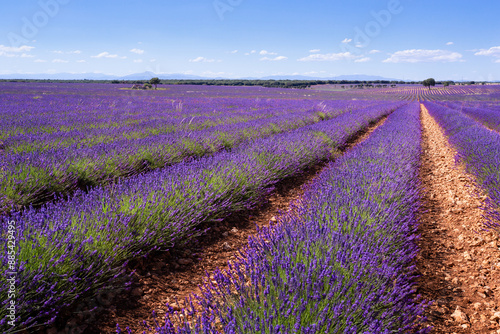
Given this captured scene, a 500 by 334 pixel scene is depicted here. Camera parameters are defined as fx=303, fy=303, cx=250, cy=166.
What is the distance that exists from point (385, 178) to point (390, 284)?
75.2 inches

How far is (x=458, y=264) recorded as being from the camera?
2.71 metres

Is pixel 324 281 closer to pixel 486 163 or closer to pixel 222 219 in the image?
pixel 222 219

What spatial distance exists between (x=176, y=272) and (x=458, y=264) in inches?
97.7

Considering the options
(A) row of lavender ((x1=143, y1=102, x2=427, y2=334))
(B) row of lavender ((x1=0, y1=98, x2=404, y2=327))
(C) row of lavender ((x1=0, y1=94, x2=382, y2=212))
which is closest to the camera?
(A) row of lavender ((x1=143, y1=102, x2=427, y2=334))

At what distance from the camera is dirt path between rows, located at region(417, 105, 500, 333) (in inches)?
78.6

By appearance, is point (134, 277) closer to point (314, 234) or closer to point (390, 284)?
point (314, 234)

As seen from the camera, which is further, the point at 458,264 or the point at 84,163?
the point at 84,163

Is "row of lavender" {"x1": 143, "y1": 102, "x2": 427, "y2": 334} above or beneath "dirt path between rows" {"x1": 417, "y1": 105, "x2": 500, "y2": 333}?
above

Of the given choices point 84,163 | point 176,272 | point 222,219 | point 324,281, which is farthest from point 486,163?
point 84,163

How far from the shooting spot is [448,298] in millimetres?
2217

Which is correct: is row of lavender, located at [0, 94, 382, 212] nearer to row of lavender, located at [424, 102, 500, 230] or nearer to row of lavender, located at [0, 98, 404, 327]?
row of lavender, located at [0, 98, 404, 327]

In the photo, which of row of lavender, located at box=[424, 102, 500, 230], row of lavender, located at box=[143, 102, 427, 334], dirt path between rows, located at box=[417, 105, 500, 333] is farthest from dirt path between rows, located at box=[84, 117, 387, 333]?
row of lavender, located at box=[424, 102, 500, 230]

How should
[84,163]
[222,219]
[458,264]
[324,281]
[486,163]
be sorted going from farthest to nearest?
[486,163] < [84,163] < [222,219] < [458,264] < [324,281]

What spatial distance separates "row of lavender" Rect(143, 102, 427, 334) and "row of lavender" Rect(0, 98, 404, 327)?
0.64 meters
